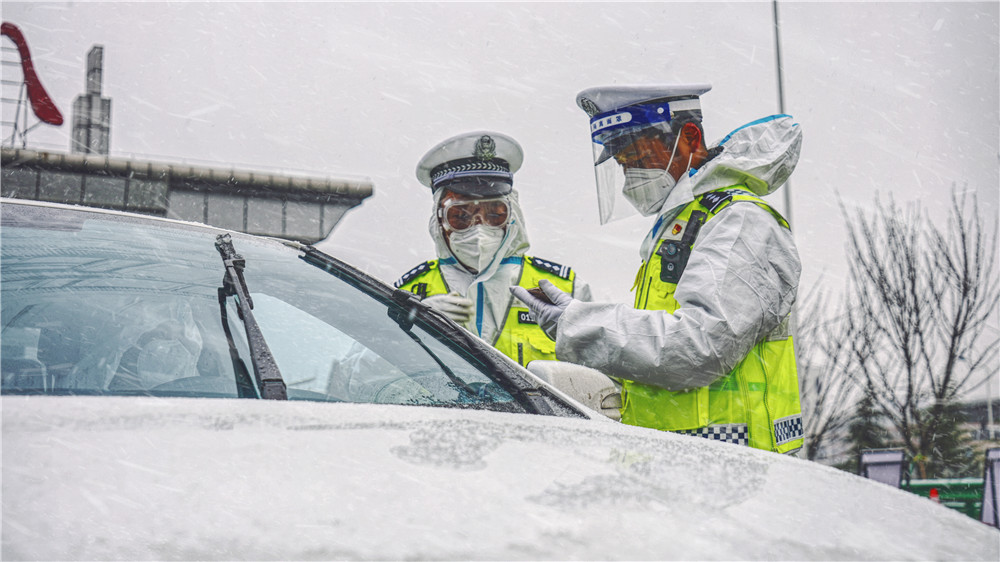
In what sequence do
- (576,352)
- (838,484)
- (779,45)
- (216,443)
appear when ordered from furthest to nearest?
(779,45), (576,352), (838,484), (216,443)

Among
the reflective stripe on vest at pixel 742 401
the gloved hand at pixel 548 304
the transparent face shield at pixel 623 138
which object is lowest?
the reflective stripe on vest at pixel 742 401

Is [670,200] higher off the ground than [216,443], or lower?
higher

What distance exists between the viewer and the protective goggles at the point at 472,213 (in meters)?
4.61

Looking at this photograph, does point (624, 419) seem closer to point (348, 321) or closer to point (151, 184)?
point (348, 321)

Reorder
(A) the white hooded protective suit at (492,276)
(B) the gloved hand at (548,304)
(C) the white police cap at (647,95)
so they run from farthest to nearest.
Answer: (A) the white hooded protective suit at (492,276)
(C) the white police cap at (647,95)
(B) the gloved hand at (548,304)

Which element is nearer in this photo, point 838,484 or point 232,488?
point 232,488

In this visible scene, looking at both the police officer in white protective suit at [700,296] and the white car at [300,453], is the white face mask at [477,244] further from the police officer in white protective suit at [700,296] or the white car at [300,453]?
the white car at [300,453]

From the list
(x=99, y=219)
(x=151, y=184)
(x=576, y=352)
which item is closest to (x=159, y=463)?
(x=99, y=219)

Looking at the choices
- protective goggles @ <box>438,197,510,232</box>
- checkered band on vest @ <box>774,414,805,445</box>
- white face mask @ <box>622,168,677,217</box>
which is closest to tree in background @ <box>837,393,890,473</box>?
protective goggles @ <box>438,197,510,232</box>

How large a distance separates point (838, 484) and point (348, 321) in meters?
1.12

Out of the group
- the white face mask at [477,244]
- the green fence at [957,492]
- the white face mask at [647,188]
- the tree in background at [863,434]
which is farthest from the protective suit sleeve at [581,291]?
the tree in background at [863,434]

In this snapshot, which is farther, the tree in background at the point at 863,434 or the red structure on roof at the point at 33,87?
the red structure on roof at the point at 33,87

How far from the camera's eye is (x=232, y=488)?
40.1 inches

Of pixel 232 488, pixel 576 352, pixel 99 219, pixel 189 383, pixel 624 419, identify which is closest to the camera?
pixel 232 488
